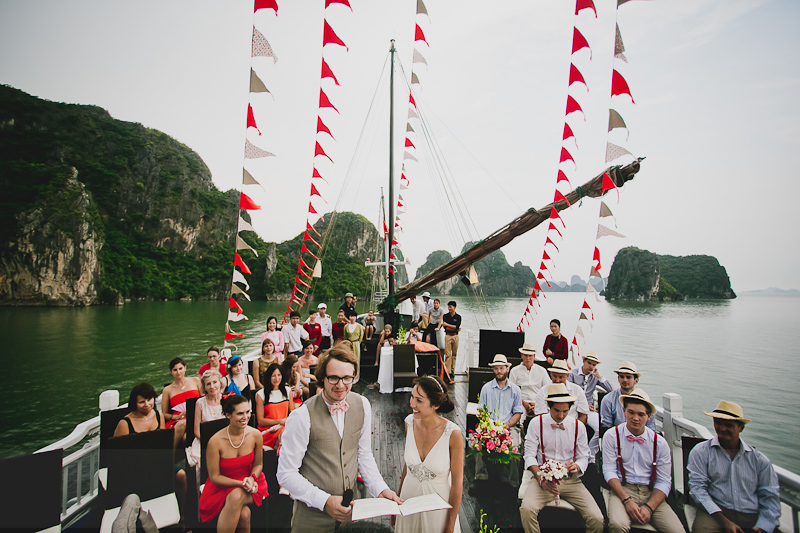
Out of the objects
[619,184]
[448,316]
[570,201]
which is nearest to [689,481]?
[619,184]

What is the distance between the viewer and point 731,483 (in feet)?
8.55

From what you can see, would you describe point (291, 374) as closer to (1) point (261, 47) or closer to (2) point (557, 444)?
(2) point (557, 444)

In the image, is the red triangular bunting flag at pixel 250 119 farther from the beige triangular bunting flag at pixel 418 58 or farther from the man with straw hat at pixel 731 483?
the man with straw hat at pixel 731 483

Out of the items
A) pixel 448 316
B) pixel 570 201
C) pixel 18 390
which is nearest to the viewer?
pixel 570 201

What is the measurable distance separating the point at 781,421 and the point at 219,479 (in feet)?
67.8

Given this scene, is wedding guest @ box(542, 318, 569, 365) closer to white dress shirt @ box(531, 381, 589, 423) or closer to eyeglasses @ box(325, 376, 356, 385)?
white dress shirt @ box(531, 381, 589, 423)

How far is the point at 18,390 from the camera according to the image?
1666 centimetres

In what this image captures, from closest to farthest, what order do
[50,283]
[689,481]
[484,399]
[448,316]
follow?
[689,481]
[484,399]
[448,316]
[50,283]

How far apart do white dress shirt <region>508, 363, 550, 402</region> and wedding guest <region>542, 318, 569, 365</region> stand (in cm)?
116

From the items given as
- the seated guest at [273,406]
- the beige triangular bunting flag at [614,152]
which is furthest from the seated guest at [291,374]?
the beige triangular bunting flag at [614,152]

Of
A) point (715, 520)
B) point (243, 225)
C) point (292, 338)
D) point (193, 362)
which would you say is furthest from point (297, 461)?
point (193, 362)

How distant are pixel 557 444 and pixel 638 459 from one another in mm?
612

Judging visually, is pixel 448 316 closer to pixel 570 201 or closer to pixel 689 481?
pixel 570 201

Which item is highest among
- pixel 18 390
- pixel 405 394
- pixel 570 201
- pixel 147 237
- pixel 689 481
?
pixel 147 237
